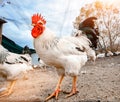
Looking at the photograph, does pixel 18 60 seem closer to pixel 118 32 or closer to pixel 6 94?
pixel 6 94

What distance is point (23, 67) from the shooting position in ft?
19.0

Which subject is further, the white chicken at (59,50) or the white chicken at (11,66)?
the white chicken at (11,66)

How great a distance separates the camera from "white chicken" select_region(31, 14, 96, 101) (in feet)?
15.7

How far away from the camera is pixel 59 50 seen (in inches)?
191

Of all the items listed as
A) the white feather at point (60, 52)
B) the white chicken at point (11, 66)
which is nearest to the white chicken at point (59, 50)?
the white feather at point (60, 52)

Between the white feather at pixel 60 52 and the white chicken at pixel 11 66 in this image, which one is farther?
the white chicken at pixel 11 66

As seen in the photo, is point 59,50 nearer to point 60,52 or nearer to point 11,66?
point 60,52

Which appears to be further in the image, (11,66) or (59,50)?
(11,66)

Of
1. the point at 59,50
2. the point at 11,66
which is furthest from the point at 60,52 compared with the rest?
the point at 11,66

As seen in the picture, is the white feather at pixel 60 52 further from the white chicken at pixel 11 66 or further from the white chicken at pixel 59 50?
the white chicken at pixel 11 66

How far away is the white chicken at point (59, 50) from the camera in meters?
4.80

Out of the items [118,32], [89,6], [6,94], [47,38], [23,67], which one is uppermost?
[89,6]

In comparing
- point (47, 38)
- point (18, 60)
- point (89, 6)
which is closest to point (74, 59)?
point (47, 38)

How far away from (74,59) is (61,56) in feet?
0.75
